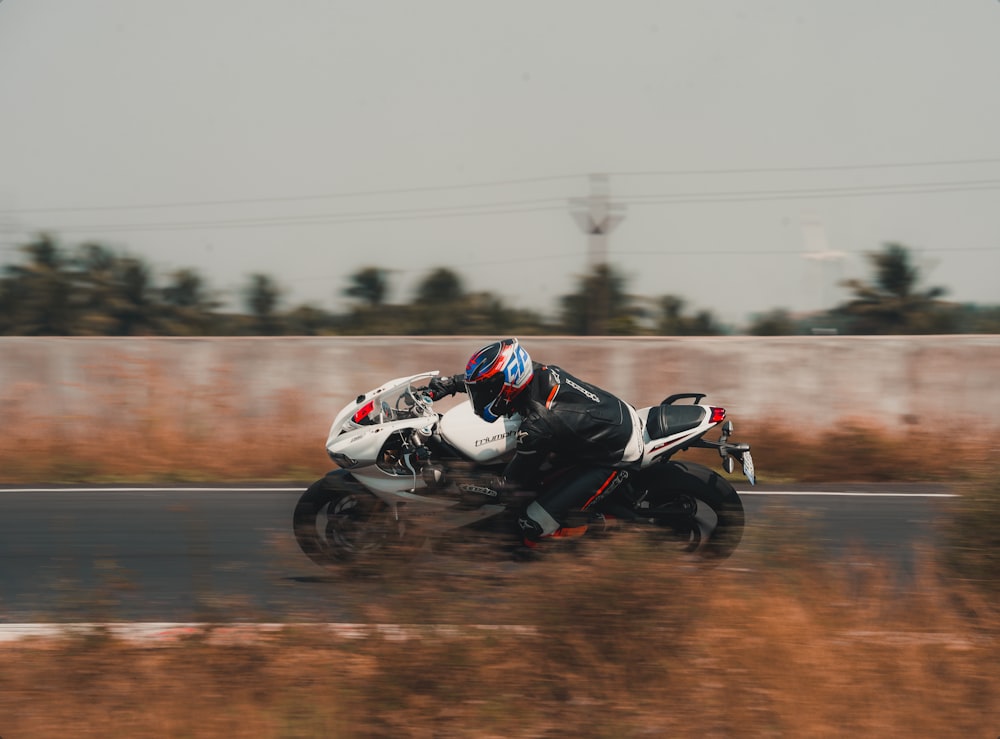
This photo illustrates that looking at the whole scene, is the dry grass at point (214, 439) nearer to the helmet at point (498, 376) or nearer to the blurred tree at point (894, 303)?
the blurred tree at point (894, 303)

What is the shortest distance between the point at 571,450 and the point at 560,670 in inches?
72.0

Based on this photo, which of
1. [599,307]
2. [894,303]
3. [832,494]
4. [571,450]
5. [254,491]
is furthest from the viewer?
[894,303]

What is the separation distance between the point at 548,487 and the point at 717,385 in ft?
18.8

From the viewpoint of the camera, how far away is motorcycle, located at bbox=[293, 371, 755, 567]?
20.2 feet

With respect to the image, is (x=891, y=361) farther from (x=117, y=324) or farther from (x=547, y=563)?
(x=117, y=324)

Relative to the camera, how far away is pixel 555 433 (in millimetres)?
6051

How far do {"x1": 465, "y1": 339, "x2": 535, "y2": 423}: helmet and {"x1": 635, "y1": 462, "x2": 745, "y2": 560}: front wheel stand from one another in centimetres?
97

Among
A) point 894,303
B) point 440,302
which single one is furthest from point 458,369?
point 894,303

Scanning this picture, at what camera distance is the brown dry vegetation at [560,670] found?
4.34m

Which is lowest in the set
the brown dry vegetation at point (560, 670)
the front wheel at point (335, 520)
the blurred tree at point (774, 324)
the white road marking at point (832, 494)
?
the white road marking at point (832, 494)

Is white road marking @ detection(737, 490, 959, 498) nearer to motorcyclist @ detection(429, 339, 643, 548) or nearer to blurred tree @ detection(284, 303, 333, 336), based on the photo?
motorcyclist @ detection(429, 339, 643, 548)

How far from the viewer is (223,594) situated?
5996 millimetres

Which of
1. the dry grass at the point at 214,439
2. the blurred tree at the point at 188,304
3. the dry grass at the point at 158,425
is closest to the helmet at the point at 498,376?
the dry grass at the point at 214,439

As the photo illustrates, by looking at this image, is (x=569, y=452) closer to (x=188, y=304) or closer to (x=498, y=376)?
(x=498, y=376)
